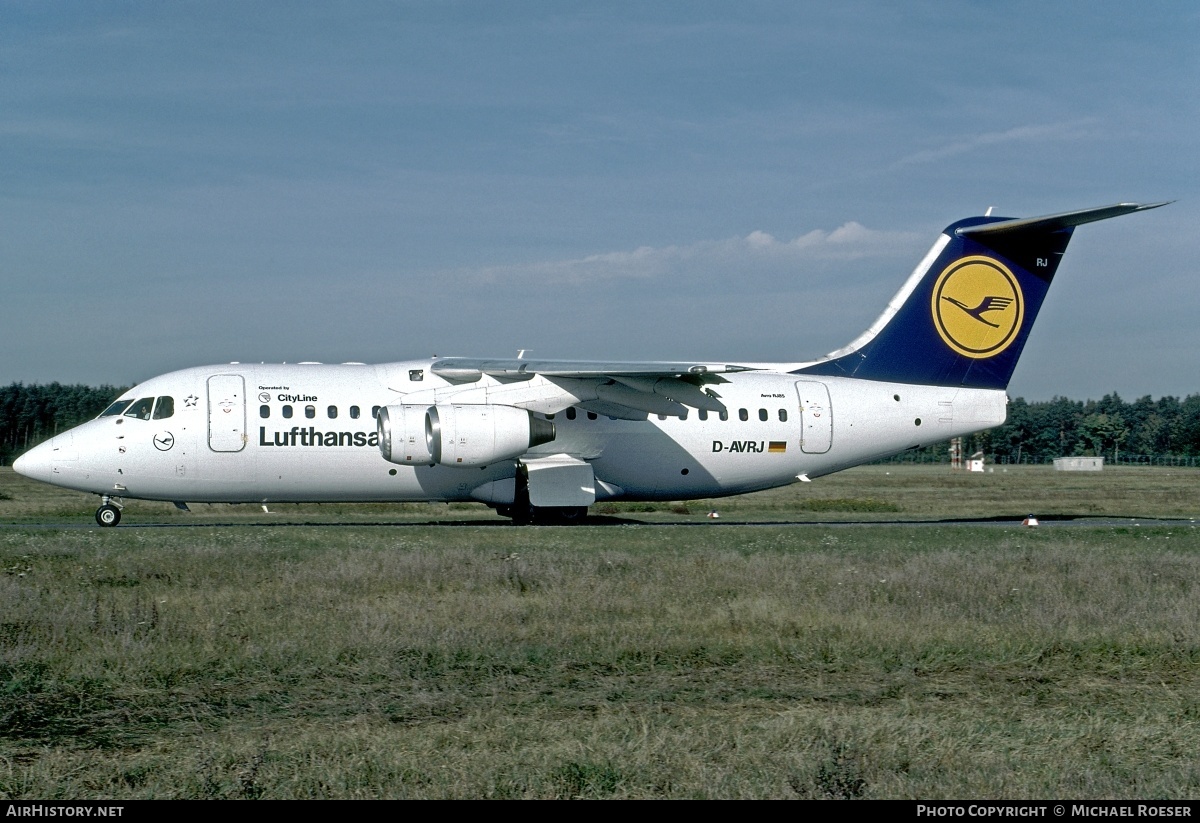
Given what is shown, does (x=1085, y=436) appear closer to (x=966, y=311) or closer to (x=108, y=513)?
(x=966, y=311)

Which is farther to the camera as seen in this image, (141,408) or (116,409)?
(116,409)

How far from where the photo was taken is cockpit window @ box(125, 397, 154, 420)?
24.5 meters

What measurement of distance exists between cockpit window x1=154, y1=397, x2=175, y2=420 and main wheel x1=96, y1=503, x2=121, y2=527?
7.50 feet

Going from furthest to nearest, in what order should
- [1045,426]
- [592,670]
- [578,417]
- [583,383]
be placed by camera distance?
[1045,426] → [578,417] → [583,383] → [592,670]

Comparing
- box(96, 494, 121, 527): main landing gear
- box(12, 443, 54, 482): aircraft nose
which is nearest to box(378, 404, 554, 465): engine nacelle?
box(96, 494, 121, 527): main landing gear

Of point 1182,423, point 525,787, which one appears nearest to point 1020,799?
point 525,787

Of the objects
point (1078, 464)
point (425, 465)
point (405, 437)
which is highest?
point (405, 437)

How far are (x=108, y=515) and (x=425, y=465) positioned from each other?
22.2 feet

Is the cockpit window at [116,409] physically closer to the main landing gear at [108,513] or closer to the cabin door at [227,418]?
the main landing gear at [108,513]

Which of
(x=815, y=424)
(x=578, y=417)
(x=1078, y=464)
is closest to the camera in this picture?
(x=578, y=417)

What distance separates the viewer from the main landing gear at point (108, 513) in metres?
24.9

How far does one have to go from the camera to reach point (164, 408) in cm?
2447

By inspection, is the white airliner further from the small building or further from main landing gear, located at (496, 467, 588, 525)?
the small building

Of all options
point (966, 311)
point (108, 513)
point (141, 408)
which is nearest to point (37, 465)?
point (108, 513)
